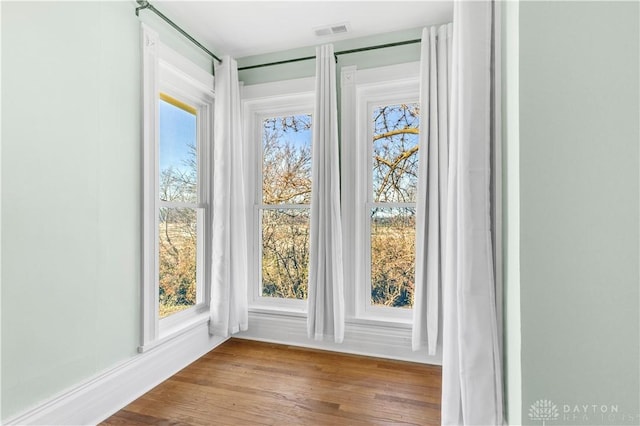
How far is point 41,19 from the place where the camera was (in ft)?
4.53

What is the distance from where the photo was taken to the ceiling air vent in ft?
7.36

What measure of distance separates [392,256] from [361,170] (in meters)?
0.71

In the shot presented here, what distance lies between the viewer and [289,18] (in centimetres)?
216

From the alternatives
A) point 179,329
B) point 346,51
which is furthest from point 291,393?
point 346,51

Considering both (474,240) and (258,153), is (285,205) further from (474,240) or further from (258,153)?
(474,240)

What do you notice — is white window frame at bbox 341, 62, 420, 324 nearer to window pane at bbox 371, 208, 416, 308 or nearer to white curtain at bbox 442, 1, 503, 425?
window pane at bbox 371, 208, 416, 308

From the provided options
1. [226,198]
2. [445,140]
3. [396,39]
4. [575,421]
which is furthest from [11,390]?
[396,39]

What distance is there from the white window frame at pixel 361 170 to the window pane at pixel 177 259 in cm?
119

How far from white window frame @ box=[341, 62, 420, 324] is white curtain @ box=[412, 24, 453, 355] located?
20 centimetres

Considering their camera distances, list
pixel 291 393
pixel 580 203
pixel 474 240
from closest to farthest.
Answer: pixel 580 203 < pixel 474 240 < pixel 291 393

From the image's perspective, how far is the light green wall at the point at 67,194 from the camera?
128cm

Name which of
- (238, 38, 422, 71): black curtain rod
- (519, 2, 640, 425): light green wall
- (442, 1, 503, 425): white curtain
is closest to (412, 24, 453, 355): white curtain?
(238, 38, 422, 71): black curtain rod

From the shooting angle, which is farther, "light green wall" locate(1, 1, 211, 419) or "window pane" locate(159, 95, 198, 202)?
"window pane" locate(159, 95, 198, 202)

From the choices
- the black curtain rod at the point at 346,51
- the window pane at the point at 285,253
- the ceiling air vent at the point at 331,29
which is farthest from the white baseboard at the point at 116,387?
the ceiling air vent at the point at 331,29
